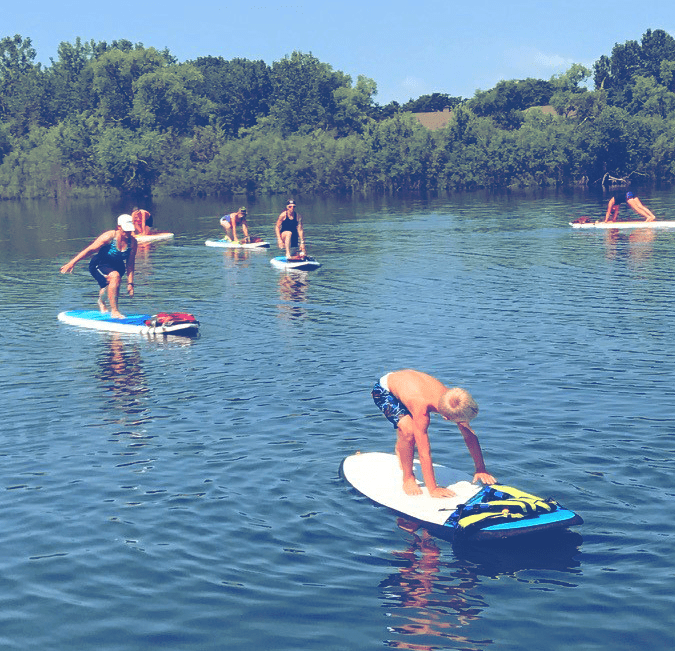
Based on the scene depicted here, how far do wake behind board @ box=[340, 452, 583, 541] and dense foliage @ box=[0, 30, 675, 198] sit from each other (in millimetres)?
101080

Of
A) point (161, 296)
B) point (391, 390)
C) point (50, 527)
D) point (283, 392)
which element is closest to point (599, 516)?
point (391, 390)

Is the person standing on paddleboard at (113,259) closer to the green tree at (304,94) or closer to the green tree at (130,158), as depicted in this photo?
the green tree at (130,158)

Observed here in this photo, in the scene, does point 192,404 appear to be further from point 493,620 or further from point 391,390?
point 493,620

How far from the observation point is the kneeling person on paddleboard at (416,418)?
43.1 feet

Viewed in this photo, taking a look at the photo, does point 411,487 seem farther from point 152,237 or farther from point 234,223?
point 152,237

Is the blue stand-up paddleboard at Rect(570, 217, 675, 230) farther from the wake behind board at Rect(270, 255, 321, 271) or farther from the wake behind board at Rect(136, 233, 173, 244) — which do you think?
the wake behind board at Rect(136, 233, 173, 244)

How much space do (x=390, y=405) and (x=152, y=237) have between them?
43706 millimetres

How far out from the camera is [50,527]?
44.6ft

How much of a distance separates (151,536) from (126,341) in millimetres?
13473

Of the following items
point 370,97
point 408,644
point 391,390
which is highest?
point 370,97

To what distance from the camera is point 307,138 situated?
406 feet

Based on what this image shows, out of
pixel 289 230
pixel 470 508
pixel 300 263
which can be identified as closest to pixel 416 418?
pixel 470 508

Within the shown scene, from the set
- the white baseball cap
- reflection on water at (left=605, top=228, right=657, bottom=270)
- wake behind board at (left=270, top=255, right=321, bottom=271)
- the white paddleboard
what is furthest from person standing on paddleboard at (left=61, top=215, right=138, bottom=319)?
reflection on water at (left=605, top=228, right=657, bottom=270)

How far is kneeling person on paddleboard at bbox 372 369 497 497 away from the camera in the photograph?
43.1 ft
